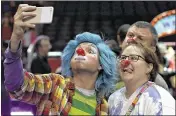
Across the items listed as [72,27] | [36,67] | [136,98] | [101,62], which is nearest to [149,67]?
[136,98]

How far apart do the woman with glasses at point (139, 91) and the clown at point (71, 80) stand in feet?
0.55

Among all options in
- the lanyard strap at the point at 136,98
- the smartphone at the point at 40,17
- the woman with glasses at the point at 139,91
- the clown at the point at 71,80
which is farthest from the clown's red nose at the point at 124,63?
the smartphone at the point at 40,17

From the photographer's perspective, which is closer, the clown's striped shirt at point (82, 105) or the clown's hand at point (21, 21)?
the clown's hand at point (21, 21)

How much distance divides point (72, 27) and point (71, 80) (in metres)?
7.80

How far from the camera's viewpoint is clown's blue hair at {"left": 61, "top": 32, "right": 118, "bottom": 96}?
235 centimetres

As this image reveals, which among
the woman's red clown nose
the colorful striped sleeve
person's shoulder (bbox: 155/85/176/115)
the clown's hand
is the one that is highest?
the clown's hand

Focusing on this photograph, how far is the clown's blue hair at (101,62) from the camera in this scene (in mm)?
2352

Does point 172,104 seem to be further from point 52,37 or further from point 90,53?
point 52,37

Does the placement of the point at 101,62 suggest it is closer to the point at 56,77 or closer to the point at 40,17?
the point at 56,77

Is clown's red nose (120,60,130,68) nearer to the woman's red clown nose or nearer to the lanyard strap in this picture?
the woman's red clown nose

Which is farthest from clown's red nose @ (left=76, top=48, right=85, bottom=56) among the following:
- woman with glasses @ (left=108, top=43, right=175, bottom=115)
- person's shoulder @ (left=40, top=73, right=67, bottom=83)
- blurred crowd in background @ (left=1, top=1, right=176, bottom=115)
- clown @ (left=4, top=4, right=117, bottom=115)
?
blurred crowd in background @ (left=1, top=1, right=176, bottom=115)

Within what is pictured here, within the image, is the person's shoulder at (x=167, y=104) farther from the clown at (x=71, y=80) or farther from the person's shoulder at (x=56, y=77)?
the person's shoulder at (x=56, y=77)

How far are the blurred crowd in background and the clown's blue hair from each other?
2.39 ft

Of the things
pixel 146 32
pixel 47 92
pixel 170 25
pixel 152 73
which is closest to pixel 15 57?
pixel 47 92
